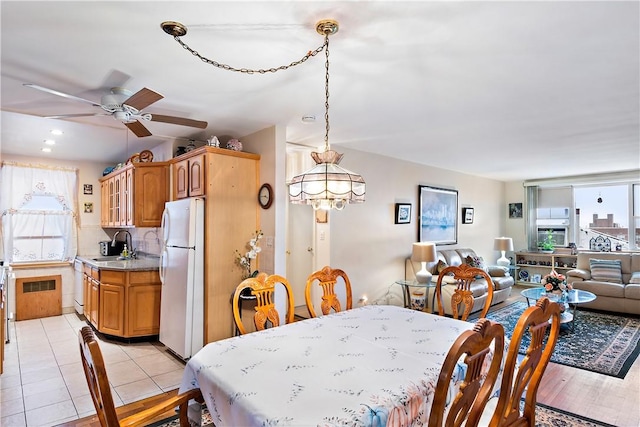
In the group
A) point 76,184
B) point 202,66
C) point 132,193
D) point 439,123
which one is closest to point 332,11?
point 202,66

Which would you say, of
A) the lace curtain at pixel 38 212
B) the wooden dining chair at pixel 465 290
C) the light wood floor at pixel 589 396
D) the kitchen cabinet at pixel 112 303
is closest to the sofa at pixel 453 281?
the light wood floor at pixel 589 396

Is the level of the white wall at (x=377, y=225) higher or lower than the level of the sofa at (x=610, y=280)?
higher

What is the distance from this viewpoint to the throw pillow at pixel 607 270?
550cm

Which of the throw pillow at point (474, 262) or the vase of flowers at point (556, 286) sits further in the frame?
the throw pillow at point (474, 262)

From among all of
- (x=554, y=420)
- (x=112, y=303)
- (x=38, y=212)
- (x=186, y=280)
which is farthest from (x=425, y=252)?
(x=38, y=212)

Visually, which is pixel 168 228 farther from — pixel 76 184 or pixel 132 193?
pixel 76 184

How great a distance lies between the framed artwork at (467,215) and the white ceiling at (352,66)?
3005mm

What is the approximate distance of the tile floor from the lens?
2.57 m

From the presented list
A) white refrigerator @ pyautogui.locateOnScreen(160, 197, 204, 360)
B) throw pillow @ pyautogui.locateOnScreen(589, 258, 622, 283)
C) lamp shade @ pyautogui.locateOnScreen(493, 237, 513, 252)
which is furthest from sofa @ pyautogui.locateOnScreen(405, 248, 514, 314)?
white refrigerator @ pyautogui.locateOnScreen(160, 197, 204, 360)

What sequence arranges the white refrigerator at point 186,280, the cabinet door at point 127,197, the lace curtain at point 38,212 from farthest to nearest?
the lace curtain at point 38,212 < the cabinet door at point 127,197 < the white refrigerator at point 186,280

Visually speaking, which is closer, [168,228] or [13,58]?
[13,58]

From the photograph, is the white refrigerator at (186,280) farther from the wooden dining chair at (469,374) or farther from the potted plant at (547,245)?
the potted plant at (547,245)

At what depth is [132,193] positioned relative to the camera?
4375 mm

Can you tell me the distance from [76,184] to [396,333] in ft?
18.6
